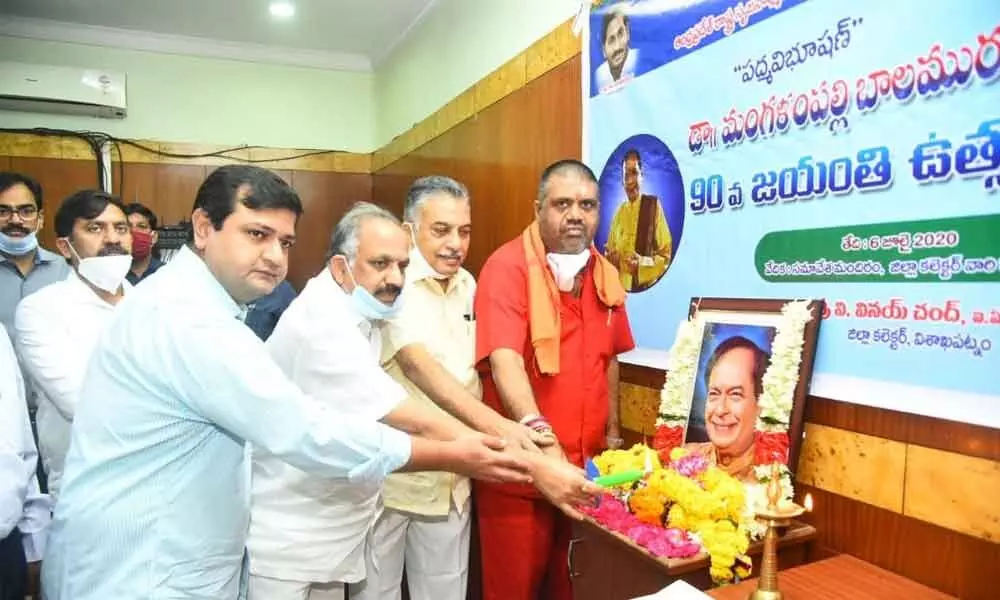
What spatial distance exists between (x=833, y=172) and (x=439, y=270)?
1.27 m

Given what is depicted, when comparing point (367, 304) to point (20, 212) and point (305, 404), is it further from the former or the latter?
point (20, 212)

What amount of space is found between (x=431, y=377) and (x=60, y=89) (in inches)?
175

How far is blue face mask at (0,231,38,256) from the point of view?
298 cm

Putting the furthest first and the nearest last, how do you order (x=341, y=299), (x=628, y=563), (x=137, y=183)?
(x=137, y=183) < (x=341, y=299) < (x=628, y=563)

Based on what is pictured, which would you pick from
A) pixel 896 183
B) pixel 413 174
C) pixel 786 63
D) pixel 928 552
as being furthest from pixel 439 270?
pixel 413 174

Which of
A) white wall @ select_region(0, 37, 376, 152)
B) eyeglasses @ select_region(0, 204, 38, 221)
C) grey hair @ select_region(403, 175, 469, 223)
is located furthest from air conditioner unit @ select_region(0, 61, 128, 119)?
grey hair @ select_region(403, 175, 469, 223)

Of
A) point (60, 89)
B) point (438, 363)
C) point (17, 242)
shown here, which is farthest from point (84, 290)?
point (60, 89)

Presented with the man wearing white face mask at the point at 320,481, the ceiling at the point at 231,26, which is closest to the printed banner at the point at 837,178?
the man wearing white face mask at the point at 320,481

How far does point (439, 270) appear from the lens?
7.82ft

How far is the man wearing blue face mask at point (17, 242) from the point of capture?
9.75ft

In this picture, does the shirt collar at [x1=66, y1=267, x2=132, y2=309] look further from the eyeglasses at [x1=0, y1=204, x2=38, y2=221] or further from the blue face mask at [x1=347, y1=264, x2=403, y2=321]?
the blue face mask at [x1=347, y1=264, x2=403, y2=321]

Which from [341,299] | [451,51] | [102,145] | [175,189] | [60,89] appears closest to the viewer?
[341,299]

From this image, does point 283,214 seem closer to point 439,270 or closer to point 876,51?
point 439,270

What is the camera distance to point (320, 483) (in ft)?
5.66
